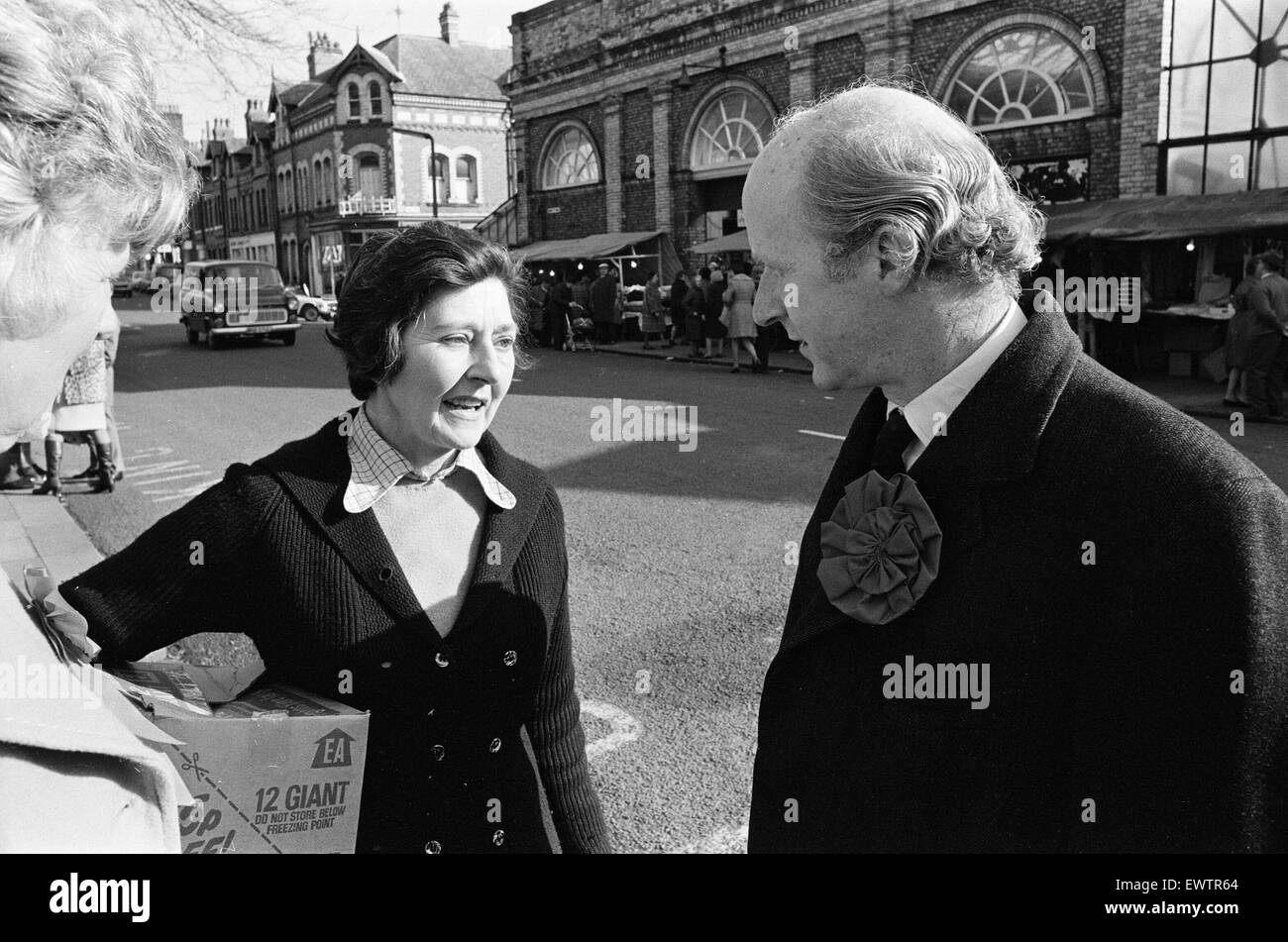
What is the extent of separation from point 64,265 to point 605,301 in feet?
74.0

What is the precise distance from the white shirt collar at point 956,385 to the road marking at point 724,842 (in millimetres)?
Result: 1857

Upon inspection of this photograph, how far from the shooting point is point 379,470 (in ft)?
6.81

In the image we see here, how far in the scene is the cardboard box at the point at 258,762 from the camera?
1.49 meters

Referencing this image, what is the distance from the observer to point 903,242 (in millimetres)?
1606

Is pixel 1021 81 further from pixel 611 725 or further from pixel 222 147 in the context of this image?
pixel 222 147

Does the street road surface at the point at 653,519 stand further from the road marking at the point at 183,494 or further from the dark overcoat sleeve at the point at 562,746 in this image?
the dark overcoat sleeve at the point at 562,746

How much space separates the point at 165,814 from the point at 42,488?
8.80m

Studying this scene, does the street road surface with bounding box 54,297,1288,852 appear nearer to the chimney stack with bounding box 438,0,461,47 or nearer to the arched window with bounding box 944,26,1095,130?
the arched window with bounding box 944,26,1095,130

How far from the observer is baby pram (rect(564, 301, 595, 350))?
23.6 meters

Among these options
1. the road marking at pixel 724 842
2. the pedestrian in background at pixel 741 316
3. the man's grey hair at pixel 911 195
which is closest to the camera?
the man's grey hair at pixel 911 195

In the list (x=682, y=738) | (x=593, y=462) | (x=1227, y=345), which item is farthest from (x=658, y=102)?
(x=682, y=738)

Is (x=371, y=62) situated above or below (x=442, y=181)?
above

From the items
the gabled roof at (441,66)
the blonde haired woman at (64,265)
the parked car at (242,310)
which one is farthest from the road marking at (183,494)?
the gabled roof at (441,66)

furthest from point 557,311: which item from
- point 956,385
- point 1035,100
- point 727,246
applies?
point 956,385
